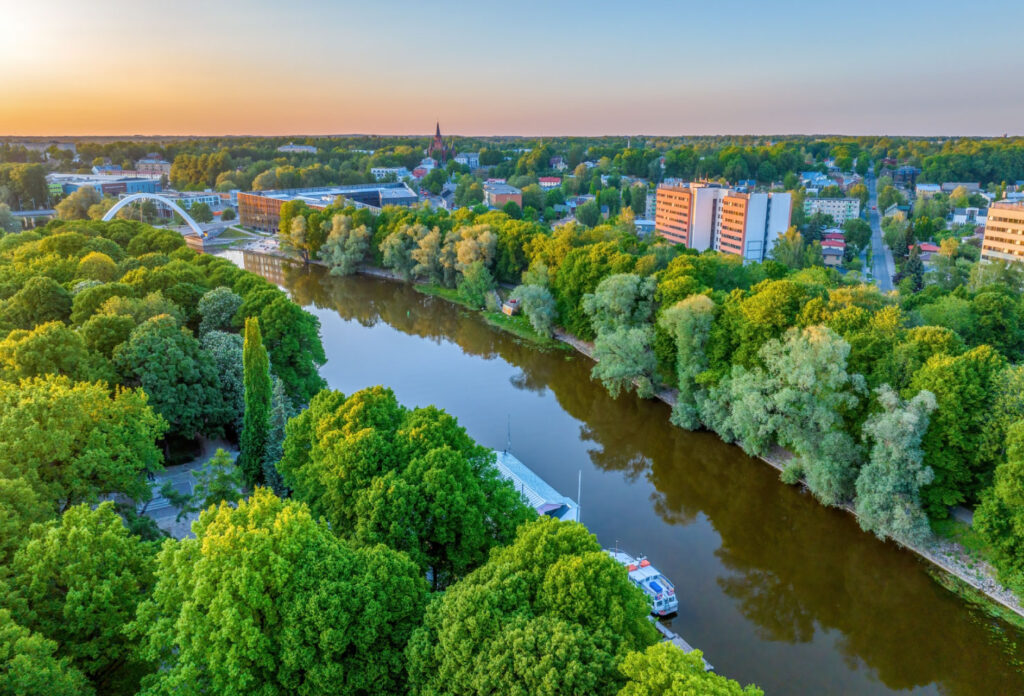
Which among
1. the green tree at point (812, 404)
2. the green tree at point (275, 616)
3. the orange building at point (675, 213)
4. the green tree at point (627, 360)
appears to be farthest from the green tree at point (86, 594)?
the orange building at point (675, 213)

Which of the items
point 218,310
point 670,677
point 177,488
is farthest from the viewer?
point 218,310

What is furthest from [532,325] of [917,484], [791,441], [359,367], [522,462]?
[917,484]

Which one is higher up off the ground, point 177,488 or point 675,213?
point 675,213

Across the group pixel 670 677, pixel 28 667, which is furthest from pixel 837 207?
pixel 28 667

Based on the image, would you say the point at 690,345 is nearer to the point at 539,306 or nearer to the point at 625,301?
the point at 625,301

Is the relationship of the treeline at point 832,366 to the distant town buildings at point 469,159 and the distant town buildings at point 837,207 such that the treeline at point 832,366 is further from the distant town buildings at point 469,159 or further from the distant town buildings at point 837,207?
the distant town buildings at point 469,159

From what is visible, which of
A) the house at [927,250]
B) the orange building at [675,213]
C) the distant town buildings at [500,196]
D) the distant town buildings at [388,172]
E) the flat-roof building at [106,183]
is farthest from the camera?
the distant town buildings at [388,172]

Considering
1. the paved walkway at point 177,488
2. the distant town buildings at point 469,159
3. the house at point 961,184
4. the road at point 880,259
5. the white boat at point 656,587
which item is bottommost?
the white boat at point 656,587
